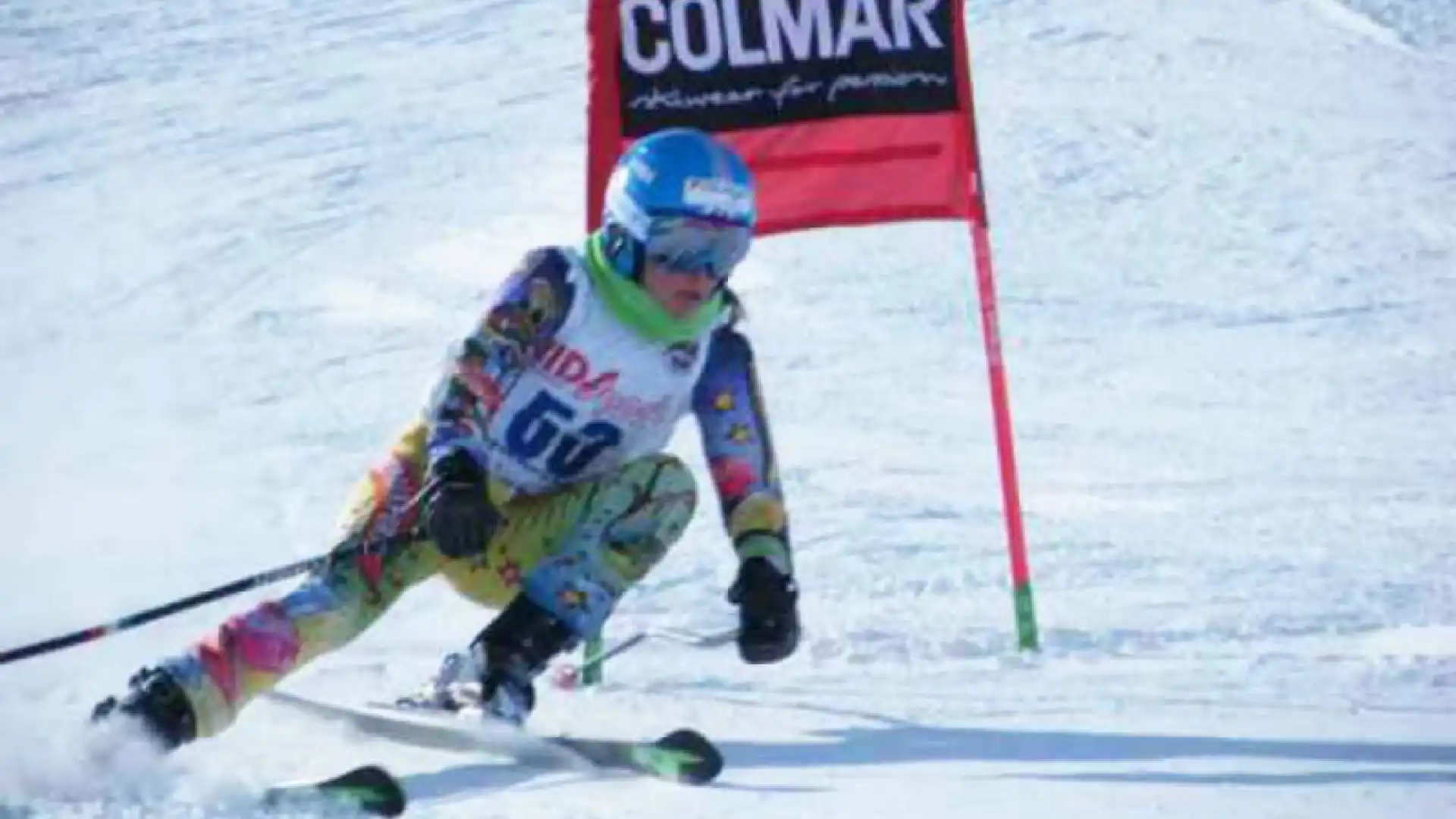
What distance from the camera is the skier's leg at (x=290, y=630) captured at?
191 inches

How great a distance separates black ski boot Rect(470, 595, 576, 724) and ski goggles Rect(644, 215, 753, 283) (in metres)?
0.72

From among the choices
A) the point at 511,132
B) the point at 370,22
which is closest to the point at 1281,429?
the point at 511,132

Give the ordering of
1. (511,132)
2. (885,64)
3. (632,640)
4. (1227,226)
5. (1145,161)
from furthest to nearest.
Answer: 1. (511,132)
2. (1145,161)
3. (1227,226)
4. (885,64)
5. (632,640)

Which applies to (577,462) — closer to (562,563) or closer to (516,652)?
(562,563)

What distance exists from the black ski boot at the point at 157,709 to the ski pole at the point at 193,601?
6.5 inches

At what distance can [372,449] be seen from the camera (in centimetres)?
955

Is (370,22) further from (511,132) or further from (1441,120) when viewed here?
(1441,120)

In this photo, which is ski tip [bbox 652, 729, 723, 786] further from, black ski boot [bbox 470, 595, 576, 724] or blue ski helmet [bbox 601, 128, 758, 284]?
blue ski helmet [bbox 601, 128, 758, 284]

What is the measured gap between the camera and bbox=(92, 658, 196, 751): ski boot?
4789mm

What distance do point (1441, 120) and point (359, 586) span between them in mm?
10038

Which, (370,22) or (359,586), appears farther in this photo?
(370,22)

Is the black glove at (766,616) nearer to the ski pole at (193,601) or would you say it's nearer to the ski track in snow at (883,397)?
the ski track in snow at (883,397)

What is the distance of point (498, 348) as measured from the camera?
5414 millimetres

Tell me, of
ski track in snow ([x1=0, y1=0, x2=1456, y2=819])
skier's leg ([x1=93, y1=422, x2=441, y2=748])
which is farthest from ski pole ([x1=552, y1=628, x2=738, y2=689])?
skier's leg ([x1=93, y1=422, x2=441, y2=748])
